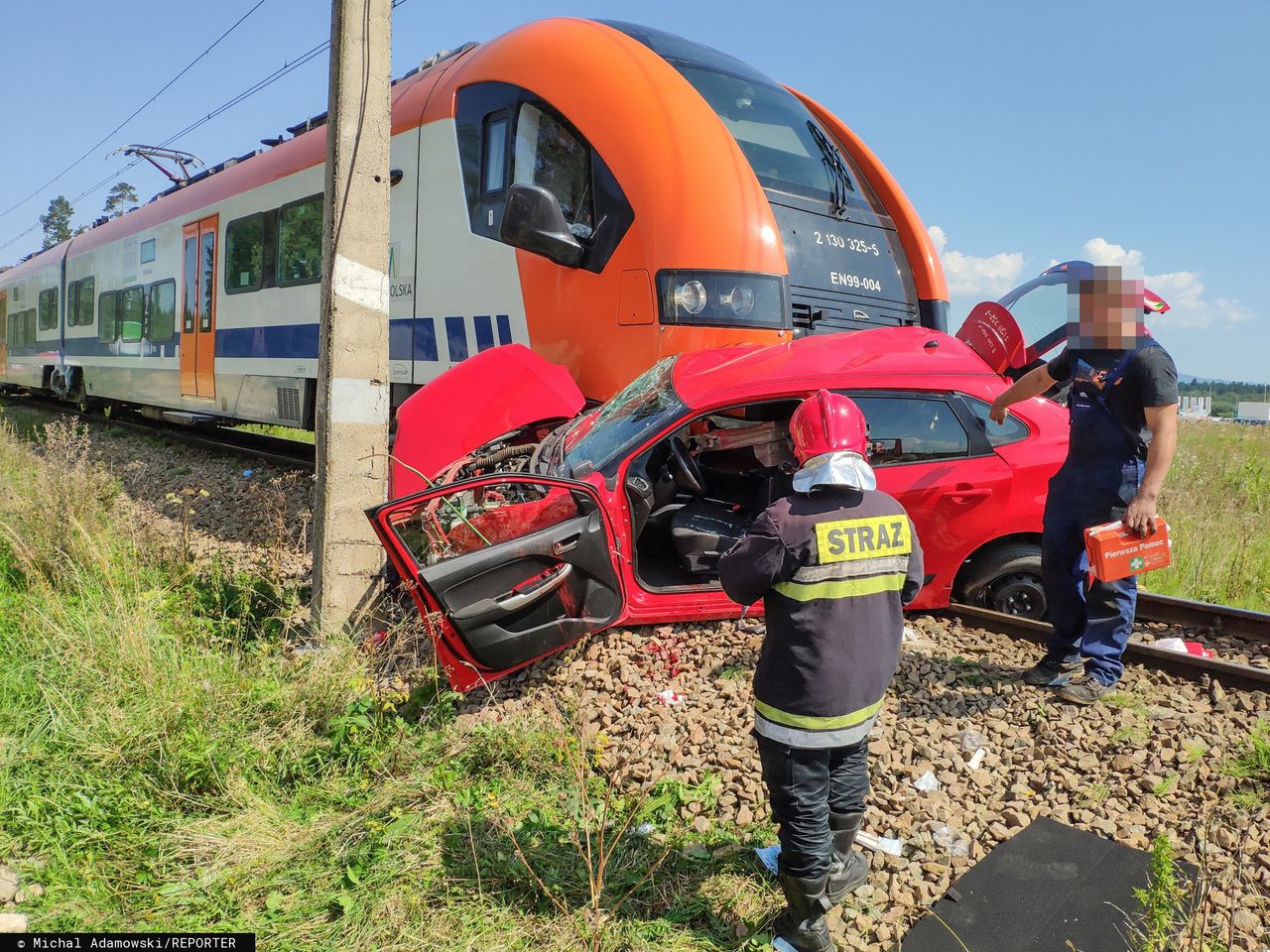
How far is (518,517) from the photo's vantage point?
4.06 metres

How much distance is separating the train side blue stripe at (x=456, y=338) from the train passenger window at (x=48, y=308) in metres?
14.9

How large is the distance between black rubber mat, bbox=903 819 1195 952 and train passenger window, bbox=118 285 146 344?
44.9 feet

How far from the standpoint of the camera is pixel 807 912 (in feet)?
8.25

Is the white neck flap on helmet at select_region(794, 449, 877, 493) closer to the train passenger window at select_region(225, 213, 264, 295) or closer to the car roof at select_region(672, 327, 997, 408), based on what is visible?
the car roof at select_region(672, 327, 997, 408)

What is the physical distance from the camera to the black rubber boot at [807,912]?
249 centimetres

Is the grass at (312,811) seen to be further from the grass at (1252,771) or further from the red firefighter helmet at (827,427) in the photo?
the grass at (1252,771)

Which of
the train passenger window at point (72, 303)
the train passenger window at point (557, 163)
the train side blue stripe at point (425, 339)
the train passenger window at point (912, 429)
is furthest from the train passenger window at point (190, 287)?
the train passenger window at point (912, 429)

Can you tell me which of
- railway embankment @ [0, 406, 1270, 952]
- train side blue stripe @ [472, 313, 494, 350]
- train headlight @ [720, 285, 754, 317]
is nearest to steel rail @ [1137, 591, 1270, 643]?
railway embankment @ [0, 406, 1270, 952]

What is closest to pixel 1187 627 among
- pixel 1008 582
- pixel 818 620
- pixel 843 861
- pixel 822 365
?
pixel 1008 582

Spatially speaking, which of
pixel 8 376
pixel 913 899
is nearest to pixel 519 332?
pixel 913 899

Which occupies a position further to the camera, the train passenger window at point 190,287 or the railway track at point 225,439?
the train passenger window at point 190,287

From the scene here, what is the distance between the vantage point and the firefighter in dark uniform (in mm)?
2445

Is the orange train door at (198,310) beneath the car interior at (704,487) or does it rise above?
above

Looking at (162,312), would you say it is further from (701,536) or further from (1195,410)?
(1195,410)
